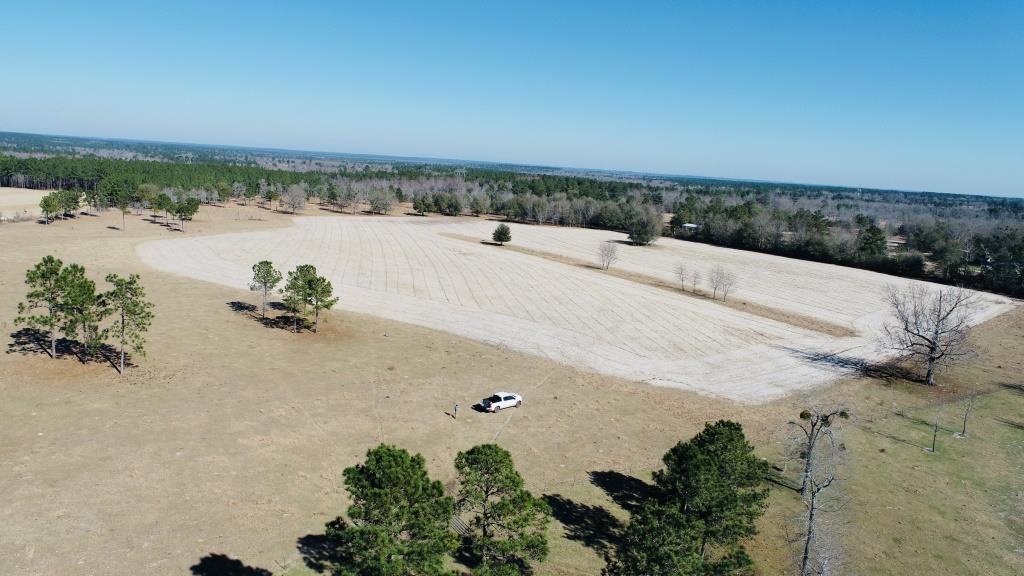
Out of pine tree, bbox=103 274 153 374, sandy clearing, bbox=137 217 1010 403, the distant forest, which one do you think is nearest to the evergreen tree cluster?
pine tree, bbox=103 274 153 374

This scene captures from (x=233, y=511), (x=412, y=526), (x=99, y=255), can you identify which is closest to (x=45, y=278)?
(x=233, y=511)

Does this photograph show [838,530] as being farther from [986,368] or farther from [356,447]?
[986,368]

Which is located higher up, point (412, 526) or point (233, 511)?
point (412, 526)

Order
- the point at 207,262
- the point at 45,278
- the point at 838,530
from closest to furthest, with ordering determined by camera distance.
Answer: the point at 838,530 < the point at 45,278 < the point at 207,262

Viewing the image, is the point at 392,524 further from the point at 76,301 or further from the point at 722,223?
the point at 722,223

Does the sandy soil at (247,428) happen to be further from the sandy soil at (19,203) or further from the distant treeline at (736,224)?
the distant treeline at (736,224)

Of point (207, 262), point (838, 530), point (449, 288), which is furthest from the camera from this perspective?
point (207, 262)

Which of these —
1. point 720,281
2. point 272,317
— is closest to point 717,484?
point 272,317
